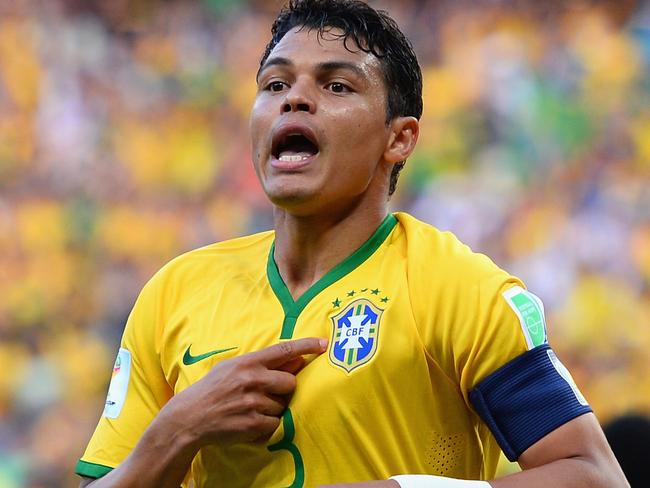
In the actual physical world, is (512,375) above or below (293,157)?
below

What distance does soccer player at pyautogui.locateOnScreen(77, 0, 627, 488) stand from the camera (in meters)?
2.00

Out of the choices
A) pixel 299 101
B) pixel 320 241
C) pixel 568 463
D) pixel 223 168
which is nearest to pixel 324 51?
pixel 299 101

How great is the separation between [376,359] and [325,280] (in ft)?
0.97

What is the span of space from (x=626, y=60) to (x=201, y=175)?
248 cm

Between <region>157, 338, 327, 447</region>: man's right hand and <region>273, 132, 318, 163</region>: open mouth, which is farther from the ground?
<region>273, 132, 318, 163</region>: open mouth

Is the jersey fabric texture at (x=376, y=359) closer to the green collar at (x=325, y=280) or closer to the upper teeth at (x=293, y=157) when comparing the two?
the green collar at (x=325, y=280)

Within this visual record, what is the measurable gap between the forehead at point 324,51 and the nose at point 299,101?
3.1 inches

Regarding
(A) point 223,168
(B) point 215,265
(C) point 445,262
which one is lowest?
(C) point 445,262

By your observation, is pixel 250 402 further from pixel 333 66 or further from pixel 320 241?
pixel 333 66

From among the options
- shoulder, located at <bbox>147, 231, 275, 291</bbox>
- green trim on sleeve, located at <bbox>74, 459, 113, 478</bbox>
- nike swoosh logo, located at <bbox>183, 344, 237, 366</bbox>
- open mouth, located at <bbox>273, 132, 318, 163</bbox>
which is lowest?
green trim on sleeve, located at <bbox>74, 459, 113, 478</bbox>

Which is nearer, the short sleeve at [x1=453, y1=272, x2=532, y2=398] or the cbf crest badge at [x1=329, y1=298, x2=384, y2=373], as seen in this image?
the short sleeve at [x1=453, y1=272, x2=532, y2=398]

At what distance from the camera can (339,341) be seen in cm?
215

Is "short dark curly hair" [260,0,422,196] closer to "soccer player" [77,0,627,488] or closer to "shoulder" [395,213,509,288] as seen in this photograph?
"soccer player" [77,0,627,488]

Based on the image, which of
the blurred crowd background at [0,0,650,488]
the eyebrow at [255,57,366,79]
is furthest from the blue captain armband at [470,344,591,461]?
the blurred crowd background at [0,0,650,488]
